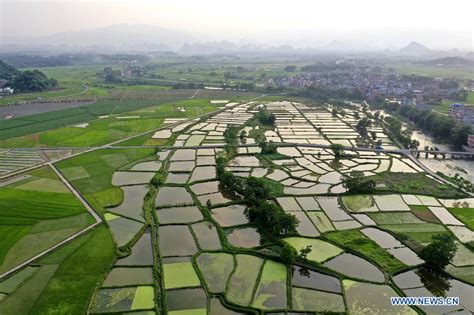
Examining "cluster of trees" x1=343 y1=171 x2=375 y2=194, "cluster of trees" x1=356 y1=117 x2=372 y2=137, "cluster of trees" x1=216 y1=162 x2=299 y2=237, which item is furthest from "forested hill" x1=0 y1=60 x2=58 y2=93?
"cluster of trees" x1=343 y1=171 x2=375 y2=194

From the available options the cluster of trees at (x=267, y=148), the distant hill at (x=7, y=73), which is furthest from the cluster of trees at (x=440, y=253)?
the distant hill at (x=7, y=73)

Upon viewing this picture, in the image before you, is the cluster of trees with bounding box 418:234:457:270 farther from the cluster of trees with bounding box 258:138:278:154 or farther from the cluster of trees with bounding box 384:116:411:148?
the cluster of trees with bounding box 384:116:411:148

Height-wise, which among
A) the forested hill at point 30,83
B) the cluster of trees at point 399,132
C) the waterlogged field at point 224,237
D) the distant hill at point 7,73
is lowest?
the waterlogged field at point 224,237

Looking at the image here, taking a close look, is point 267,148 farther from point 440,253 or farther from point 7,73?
point 7,73

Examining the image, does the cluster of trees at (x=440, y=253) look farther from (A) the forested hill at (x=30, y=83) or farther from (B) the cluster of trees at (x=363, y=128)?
(A) the forested hill at (x=30, y=83)

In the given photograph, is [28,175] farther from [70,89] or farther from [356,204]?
[70,89]

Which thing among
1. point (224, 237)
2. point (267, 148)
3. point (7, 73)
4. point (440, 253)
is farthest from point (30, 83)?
point (440, 253)
